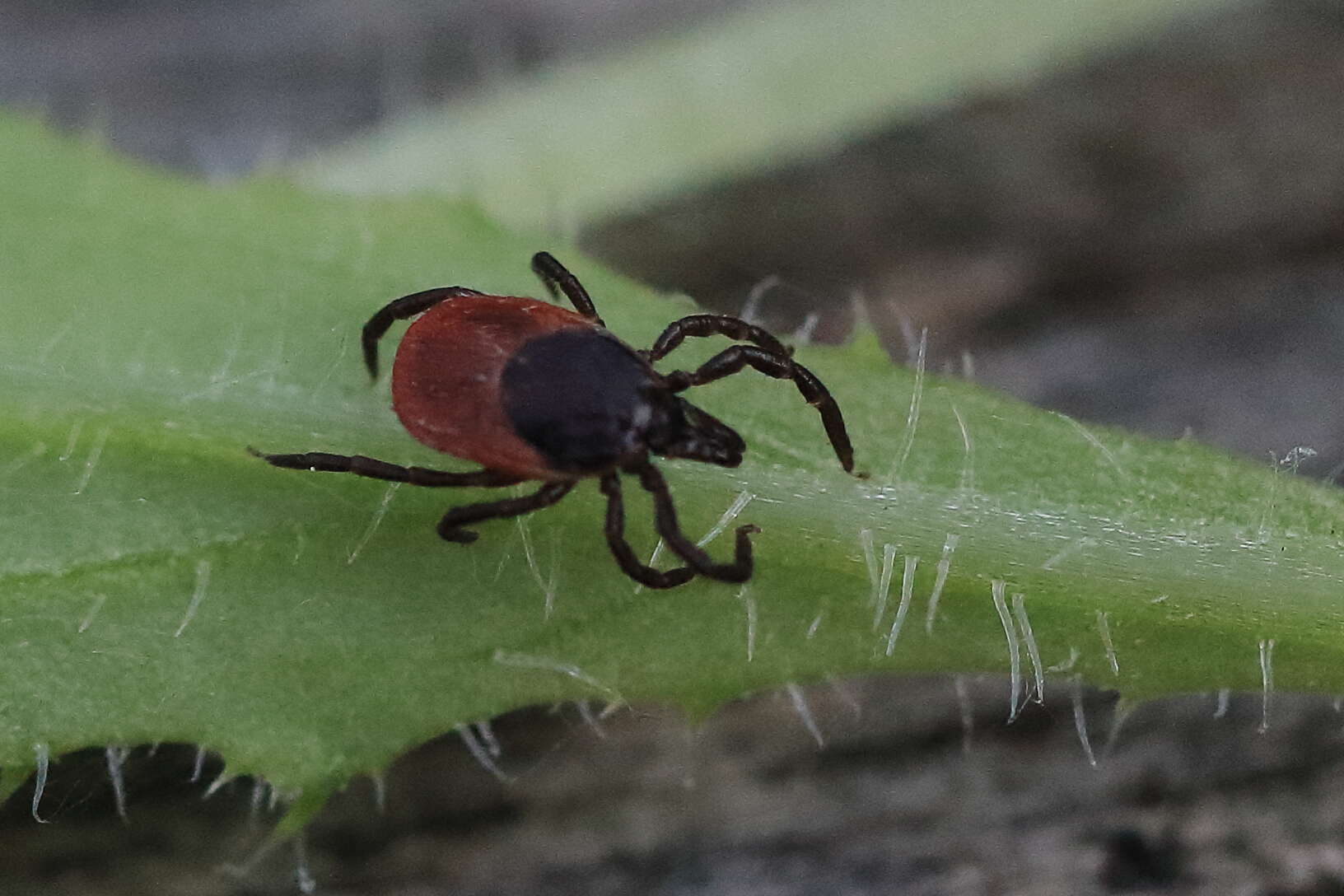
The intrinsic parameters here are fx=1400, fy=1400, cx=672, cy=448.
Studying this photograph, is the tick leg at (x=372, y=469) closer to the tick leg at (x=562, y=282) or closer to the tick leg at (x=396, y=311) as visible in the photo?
the tick leg at (x=396, y=311)

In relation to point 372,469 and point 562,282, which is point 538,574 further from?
point 562,282

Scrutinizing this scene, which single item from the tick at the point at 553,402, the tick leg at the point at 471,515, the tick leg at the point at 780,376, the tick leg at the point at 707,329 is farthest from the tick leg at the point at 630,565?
the tick leg at the point at 707,329

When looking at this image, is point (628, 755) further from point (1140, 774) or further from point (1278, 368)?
point (1278, 368)

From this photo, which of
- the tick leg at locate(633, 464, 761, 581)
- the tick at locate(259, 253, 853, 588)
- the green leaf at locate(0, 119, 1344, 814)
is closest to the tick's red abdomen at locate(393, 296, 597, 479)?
the tick at locate(259, 253, 853, 588)

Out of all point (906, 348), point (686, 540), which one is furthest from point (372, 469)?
point (906, 348)

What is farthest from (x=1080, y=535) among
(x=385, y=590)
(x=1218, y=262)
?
(x=1218, y=262)

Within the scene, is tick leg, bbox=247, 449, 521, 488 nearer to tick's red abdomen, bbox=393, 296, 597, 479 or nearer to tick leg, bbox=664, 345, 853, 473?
tick's red abdomen, bbox=393, 296, 597, 479
